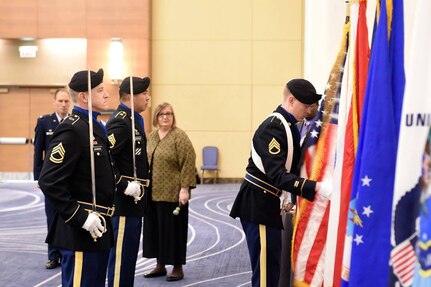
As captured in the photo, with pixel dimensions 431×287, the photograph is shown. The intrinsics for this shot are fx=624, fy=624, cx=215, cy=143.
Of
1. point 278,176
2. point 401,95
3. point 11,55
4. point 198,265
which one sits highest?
point 11,55

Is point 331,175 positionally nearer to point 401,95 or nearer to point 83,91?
point 401,95

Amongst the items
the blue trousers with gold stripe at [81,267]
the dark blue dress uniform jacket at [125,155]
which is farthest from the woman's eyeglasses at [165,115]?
the blue trousers with gold stripe at [81,267]

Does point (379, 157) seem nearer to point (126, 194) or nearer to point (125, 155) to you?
point (126, 194)

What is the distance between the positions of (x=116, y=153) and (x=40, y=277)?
1779 millimetres

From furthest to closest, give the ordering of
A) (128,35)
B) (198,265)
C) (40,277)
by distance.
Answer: (128,35) < (198,265) < (40,277)

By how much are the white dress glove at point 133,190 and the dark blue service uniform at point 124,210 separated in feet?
0.17

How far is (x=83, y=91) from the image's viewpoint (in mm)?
3229

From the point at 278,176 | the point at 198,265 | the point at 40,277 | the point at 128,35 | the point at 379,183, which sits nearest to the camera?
the point at 379,183

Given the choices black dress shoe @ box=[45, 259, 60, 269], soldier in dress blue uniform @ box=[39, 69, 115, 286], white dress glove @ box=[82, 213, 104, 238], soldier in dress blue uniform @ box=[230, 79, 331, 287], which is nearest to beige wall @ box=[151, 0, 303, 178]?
black dress shoe @ box=[45, 259, 60, 269]

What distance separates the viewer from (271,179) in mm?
3389

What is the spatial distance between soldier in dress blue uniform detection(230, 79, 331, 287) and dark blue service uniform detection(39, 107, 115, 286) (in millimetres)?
827

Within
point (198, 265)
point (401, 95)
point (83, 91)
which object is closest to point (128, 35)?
point (198, 265)

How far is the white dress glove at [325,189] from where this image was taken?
312cm

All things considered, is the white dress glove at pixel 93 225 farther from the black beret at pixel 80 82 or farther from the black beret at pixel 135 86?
the black beret at pixel 135 86
